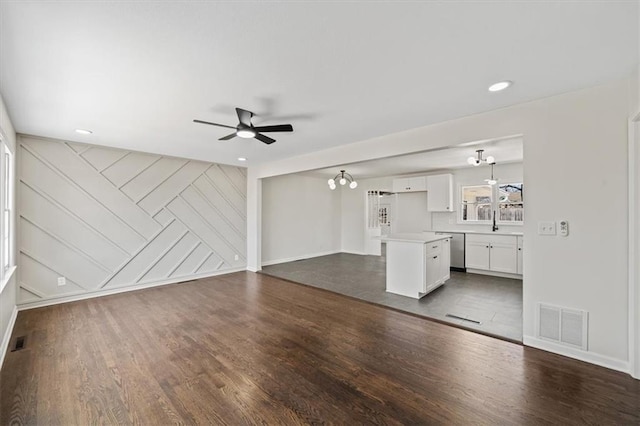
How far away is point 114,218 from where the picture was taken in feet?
15.4

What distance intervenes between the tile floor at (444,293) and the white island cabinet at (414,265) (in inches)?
6.0

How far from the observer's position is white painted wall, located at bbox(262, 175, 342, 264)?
7191 millimetres

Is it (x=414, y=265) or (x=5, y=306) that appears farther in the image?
(x=414, y=265)

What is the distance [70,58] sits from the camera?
1.96 meters

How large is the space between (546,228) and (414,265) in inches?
74.7

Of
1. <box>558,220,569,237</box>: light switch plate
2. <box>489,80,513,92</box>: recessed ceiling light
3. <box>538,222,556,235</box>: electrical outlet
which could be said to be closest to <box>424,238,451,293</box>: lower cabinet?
<box>538,222,556,235</box>: electrical outlet

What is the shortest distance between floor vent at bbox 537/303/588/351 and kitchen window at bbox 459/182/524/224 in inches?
156

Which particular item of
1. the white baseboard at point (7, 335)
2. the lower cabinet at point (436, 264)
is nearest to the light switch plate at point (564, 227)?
the lower cabinet at point (436, 264)

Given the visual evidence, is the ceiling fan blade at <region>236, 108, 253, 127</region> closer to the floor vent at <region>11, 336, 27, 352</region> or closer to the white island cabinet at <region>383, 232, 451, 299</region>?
the white island cabinet at <region>383, 232, 451, 299</region>

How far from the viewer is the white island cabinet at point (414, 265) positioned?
4227 mm

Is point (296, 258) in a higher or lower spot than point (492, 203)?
lower

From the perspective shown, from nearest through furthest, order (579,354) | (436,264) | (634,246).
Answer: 1. (634,246)
2. (579,354)
3. (436,264)

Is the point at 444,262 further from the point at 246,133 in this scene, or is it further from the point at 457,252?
the point at 246,133

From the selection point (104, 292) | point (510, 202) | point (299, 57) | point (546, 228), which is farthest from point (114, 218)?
point (510, 202)
